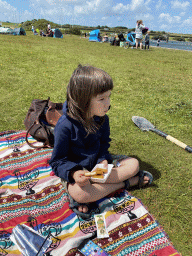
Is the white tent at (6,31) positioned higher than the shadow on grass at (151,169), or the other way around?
the white tent at (6,31)

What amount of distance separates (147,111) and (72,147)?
3321mm

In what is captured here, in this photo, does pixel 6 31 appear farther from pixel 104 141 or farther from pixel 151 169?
pixel 151 169

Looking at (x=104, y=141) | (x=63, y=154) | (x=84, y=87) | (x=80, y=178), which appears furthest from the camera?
(x=104, y=141)

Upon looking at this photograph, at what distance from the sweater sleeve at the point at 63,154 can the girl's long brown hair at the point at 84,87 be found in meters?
0.21

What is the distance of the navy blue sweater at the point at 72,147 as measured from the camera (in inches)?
83.0

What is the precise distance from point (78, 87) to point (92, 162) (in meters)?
0.92

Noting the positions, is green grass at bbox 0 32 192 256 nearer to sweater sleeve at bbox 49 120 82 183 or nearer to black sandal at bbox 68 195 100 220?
black sandal at bbox 68 195 100 220

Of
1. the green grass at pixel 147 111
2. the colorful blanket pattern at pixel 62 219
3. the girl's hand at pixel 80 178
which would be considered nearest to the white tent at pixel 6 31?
the green grass at pixel 147 111

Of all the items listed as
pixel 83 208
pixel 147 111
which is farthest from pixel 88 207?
pixel 147 111

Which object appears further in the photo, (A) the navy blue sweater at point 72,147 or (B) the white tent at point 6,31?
(B) the white tent at point 6,31

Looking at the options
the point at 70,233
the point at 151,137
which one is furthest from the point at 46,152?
the point at 151,137

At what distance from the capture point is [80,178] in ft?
6.57

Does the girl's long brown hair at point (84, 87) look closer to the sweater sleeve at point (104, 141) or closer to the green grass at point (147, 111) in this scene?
the sweater sleeve at point (104, 141)

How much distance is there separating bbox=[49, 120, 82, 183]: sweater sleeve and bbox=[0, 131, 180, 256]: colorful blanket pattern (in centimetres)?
49
